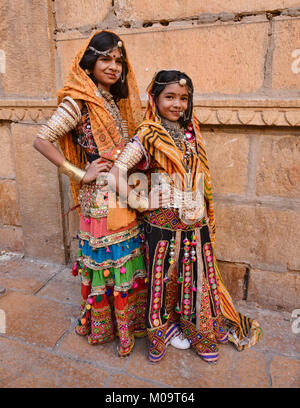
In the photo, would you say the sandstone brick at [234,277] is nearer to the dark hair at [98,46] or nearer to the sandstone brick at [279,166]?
the sandstone brick at [279,166]

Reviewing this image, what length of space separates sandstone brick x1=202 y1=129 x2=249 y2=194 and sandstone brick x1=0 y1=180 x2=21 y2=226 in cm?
219

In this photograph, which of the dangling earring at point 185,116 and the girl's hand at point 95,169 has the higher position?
the dangling earring at point 185,116

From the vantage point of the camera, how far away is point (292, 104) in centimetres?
212

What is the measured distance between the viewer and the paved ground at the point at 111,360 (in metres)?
1.86

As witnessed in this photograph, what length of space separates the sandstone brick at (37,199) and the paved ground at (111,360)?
731 millimetres

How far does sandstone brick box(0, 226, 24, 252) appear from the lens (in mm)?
3422

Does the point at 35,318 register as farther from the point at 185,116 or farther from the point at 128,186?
the point at 185,116

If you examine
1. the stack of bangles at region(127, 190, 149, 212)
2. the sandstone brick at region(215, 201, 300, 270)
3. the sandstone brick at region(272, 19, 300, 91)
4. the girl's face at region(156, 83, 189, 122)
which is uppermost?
the sandstone brick at region(272, 19, 300, 91)

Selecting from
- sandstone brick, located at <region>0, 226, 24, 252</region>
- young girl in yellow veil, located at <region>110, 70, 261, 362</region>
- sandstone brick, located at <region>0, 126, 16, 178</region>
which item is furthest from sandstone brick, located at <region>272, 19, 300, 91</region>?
sandstone brick, located at <region>0, 226, 24, 252</region>

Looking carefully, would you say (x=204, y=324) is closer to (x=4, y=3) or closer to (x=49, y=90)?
(x=49, y=90)

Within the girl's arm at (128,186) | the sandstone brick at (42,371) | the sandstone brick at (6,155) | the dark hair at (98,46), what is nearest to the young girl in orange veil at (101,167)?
the dark hair at (98,46)

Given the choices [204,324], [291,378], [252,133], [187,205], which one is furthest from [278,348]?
[252,133]

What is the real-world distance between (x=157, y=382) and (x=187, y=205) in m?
1.13

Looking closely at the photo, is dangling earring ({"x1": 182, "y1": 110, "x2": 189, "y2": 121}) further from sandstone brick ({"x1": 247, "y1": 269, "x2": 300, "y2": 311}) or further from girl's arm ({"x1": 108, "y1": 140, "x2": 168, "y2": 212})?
sandstone brick ({"x1": 247, "y1": 269, "x2": 300, "y2": 311})
